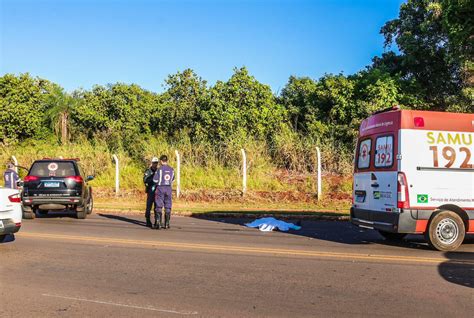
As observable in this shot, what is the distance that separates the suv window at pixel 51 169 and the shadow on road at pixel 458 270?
443 inches

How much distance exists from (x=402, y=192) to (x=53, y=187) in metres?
10.5

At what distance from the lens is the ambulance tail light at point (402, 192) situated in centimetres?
934

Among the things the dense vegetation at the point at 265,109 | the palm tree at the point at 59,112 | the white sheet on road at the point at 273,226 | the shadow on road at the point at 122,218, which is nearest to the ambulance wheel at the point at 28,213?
the shadow on road at the point at 122,218

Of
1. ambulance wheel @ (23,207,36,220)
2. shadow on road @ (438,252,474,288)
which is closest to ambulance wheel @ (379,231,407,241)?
shadow on road @ (438,252,474,288)

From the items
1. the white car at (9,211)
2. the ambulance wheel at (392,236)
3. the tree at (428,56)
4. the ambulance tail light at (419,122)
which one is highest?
the tree at (428,56)

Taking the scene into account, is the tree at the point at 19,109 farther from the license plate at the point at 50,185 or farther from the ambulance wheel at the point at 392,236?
the ambulance wheel at the point at 392,236

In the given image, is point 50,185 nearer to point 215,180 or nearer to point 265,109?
point 215,180

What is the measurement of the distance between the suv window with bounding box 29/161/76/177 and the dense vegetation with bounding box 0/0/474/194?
28.9 ft

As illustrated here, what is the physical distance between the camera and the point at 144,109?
33562mm

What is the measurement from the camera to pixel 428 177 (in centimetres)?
948

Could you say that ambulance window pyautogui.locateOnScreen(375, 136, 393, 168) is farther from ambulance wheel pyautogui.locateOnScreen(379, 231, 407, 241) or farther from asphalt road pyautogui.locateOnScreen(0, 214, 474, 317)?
ambulance wheel pyautogui.locateOnScreen(379, 231, 407, 241)

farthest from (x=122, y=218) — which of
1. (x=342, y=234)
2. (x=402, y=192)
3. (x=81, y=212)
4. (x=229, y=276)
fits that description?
(x=402, y=192)

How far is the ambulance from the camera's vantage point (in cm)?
940

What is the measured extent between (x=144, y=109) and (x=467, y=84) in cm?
1990
